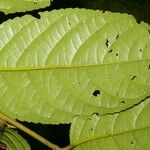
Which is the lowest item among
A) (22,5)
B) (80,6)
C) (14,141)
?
(14,141)

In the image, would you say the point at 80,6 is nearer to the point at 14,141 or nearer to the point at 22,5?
the point at 22,5

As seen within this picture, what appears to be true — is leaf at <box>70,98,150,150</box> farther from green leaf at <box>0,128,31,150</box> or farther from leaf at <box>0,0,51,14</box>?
leaf at <box>0,0,51,14</box>

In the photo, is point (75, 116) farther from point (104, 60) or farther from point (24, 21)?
point (24, 21)

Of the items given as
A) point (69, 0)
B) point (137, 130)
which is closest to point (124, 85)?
point (137, 130)

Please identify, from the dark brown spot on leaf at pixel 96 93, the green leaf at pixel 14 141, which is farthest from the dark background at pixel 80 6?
the dark brown spot on leaf at pixel 96 93

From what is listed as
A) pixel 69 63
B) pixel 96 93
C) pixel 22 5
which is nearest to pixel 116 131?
pixel 96 93

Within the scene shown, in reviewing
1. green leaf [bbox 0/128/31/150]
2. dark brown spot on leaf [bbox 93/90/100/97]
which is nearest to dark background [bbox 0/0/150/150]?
green leaf [bbox 0/128/31/150]
